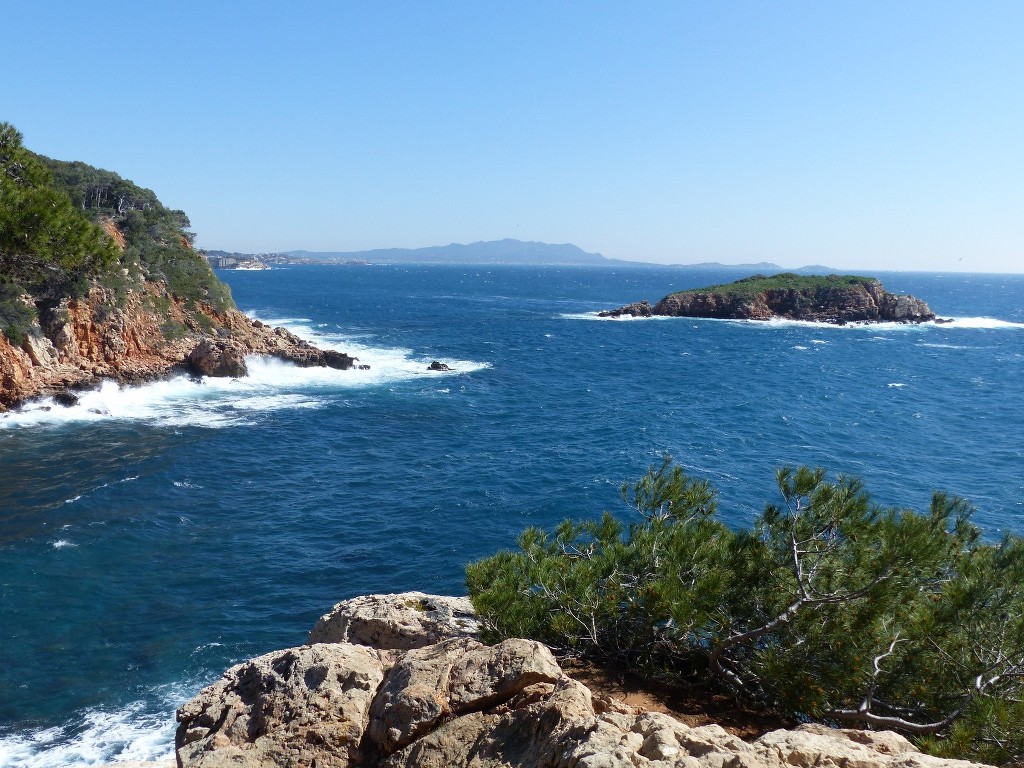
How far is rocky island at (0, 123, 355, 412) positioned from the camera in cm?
2352

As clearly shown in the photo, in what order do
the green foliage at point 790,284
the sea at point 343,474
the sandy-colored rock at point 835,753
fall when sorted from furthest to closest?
1. the green foliage at point 790,284
2. the sea at point 343,474
3. the sandy-colored rock at point 835,753

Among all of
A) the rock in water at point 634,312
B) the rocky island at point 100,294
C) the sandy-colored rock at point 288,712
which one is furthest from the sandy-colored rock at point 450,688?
the rock in water at point 634,312

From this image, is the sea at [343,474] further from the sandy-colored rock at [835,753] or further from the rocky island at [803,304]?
the rocky island at [803,304]

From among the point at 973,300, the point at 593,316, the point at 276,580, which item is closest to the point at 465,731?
the point at 276,580

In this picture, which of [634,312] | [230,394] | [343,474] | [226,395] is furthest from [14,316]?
[634,312]

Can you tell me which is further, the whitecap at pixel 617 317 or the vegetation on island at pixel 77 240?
the whitecap at pixel 617 317

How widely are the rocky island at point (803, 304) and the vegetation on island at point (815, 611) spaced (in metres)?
104

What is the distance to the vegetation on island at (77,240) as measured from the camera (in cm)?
2281

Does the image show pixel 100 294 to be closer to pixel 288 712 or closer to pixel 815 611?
pixel 288 712

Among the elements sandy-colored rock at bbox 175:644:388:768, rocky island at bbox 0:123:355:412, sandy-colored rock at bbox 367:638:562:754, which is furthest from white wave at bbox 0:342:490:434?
sandy-colored rock at bbox 367:638:562:754

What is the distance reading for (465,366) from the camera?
64312 mm

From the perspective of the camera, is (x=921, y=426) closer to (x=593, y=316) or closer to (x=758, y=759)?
(x=758, y=759)

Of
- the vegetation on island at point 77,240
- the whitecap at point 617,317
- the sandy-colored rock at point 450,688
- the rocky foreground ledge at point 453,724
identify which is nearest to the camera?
the rocky foreground ledge at point 453,724

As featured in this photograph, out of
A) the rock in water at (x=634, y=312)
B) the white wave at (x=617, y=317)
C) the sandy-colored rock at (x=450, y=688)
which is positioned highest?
the rock in water at (x=634, y=312)
